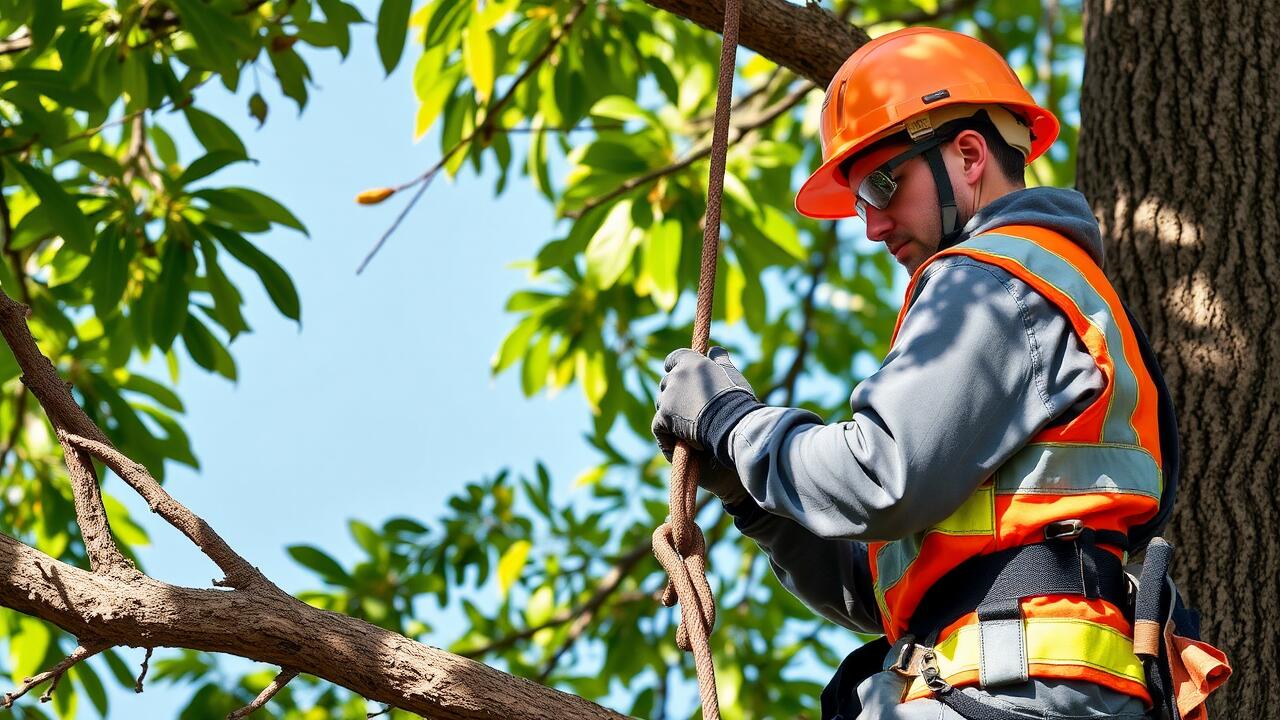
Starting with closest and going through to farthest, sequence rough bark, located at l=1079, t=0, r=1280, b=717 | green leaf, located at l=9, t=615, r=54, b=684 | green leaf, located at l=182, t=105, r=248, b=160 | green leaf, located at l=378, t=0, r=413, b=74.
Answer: rough bark, located at l=1079, t=0, r=1280, b=717
green leaf, located at l=378, t=0, r=413, b=74
green leaf, located at l=182, t=105, r=248, b=160
green leaf, located at l=9, t=615, r=54, b=684

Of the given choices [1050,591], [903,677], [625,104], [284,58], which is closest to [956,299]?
[1050,591]

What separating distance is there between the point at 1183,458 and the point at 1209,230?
1.48 feet


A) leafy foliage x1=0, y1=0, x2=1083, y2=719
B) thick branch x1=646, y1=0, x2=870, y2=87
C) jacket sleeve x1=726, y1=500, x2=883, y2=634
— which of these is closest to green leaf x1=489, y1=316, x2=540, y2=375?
leafy foliage x1=0, y1=0, x2=1083, y2=719

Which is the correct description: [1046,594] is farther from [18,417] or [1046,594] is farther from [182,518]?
[18,417]

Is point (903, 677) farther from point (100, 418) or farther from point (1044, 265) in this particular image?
point (100, 418)

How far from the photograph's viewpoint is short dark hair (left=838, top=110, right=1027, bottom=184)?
6.36 ft

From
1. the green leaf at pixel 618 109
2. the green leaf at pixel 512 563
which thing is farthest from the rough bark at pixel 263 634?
the green leaf at pixel 512 563

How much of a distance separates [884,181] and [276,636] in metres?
1.02

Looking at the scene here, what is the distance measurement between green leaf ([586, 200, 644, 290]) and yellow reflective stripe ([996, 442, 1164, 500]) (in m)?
2.37

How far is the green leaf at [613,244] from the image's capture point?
394cm

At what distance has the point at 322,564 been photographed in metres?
5.10

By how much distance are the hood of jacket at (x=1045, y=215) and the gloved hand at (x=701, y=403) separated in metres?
0.38

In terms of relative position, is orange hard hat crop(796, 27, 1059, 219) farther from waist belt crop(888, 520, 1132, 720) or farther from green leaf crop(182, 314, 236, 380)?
green leaf crop(182, 314, 236, 380)

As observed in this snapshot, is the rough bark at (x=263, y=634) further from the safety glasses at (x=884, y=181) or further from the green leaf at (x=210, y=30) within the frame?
the green leaf at (x=210, y=30)
